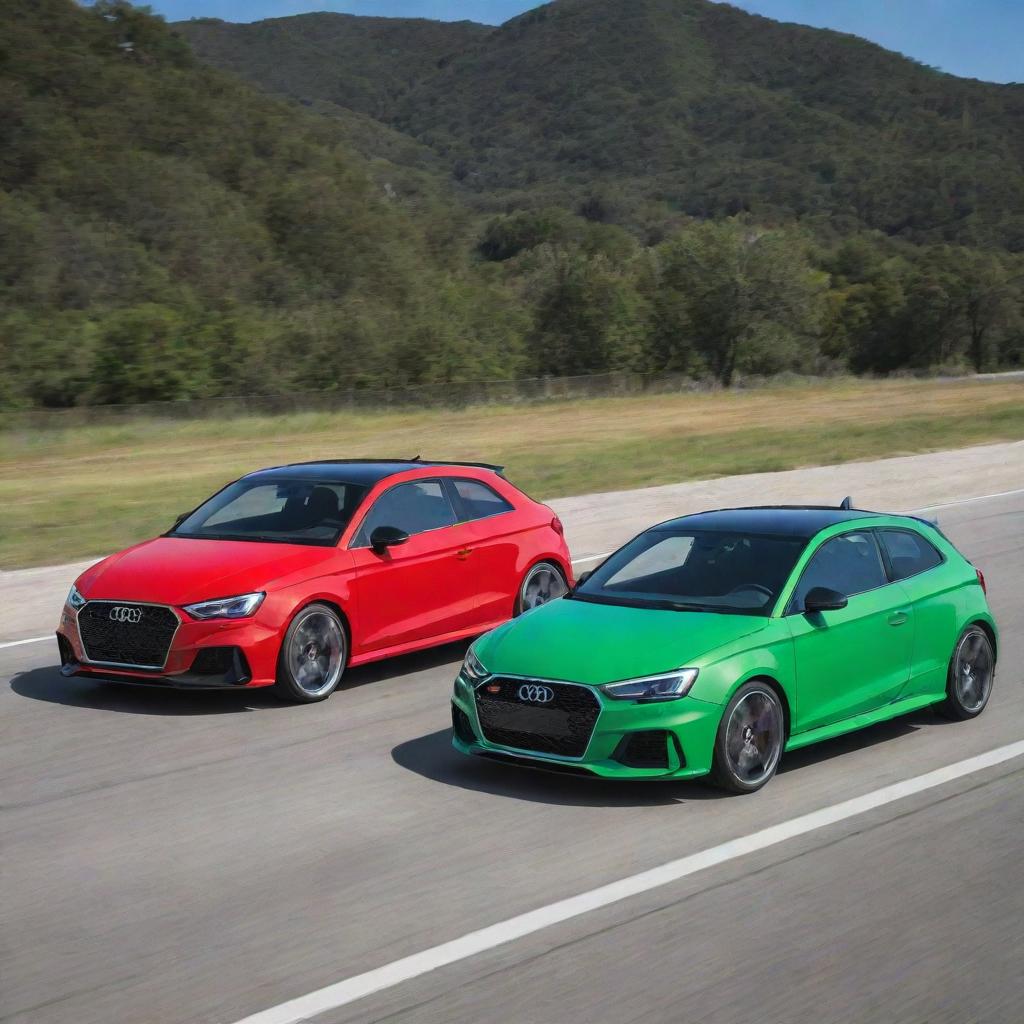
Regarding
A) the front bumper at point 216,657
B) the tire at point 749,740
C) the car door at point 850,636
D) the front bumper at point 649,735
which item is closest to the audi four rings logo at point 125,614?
the front bumper at point 216,657

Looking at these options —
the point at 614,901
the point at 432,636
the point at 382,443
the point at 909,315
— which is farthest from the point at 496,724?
the point at 909,315

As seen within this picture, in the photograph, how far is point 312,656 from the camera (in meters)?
9.81

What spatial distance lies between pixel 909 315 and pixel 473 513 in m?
114

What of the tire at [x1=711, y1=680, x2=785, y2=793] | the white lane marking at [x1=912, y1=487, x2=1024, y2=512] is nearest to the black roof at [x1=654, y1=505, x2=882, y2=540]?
the tire at [x1=711, y1=680, x2=785, y2=793]

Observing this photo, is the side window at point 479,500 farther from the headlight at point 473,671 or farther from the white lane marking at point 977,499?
the white lane marking at point 977,499

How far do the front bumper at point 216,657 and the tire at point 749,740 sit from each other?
325cm

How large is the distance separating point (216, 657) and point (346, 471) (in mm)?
2266

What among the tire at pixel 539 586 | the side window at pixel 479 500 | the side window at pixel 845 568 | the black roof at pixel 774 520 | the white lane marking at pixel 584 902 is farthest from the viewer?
the tire at pixel 539 586

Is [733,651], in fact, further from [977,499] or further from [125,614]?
[977,499]

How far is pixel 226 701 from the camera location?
9930 mm

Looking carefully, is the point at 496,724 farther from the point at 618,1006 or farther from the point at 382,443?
the point at 382,443

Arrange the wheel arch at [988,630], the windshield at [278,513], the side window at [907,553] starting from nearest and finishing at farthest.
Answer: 1. the side window at [907,553]
2. the wheel arch at [988,630]
3. the windshield at [278,513]

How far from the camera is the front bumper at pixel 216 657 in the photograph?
30.4 feet

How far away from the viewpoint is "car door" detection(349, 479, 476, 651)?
1023 centimetres
